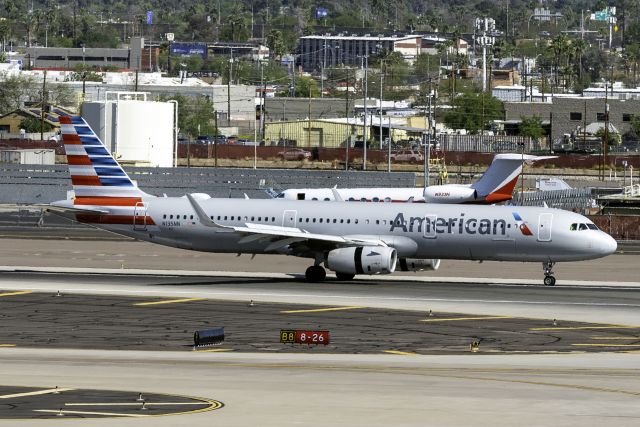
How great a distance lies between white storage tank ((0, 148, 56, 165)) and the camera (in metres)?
127

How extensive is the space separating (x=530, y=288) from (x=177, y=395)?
3232 centimetres

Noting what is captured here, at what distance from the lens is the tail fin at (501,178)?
87500 millimetres

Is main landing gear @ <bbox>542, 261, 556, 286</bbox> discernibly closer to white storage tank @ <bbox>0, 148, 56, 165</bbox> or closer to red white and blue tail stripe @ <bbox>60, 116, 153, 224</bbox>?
red white and blue tail stripe @ <bbox>60, 116, 153, 224</bbox>

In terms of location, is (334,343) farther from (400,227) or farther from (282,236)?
(400,227)

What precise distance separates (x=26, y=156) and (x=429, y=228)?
72007 mm

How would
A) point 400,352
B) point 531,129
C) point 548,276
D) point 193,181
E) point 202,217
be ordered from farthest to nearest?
point 531,129 → point 193,181 → point 548,276 → point 202,217 → point 400,352

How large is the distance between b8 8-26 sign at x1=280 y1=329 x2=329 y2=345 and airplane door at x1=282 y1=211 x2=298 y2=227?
21.9 m

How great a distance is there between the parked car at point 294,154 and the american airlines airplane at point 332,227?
3700 inches

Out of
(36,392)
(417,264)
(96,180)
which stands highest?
(96,180)

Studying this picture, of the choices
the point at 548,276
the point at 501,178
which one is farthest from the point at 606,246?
the point at 501,178

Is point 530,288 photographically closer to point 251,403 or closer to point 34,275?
point 34,275

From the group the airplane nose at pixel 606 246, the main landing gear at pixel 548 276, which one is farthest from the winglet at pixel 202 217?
the airplane nose at pixel 606 246

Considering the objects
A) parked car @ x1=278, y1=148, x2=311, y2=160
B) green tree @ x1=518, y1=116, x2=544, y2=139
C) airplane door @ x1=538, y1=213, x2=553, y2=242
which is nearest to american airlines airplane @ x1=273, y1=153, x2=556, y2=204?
airplane door @ x1=538, y1=213, x2=553, y2=242

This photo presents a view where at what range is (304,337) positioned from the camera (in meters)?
44.0
